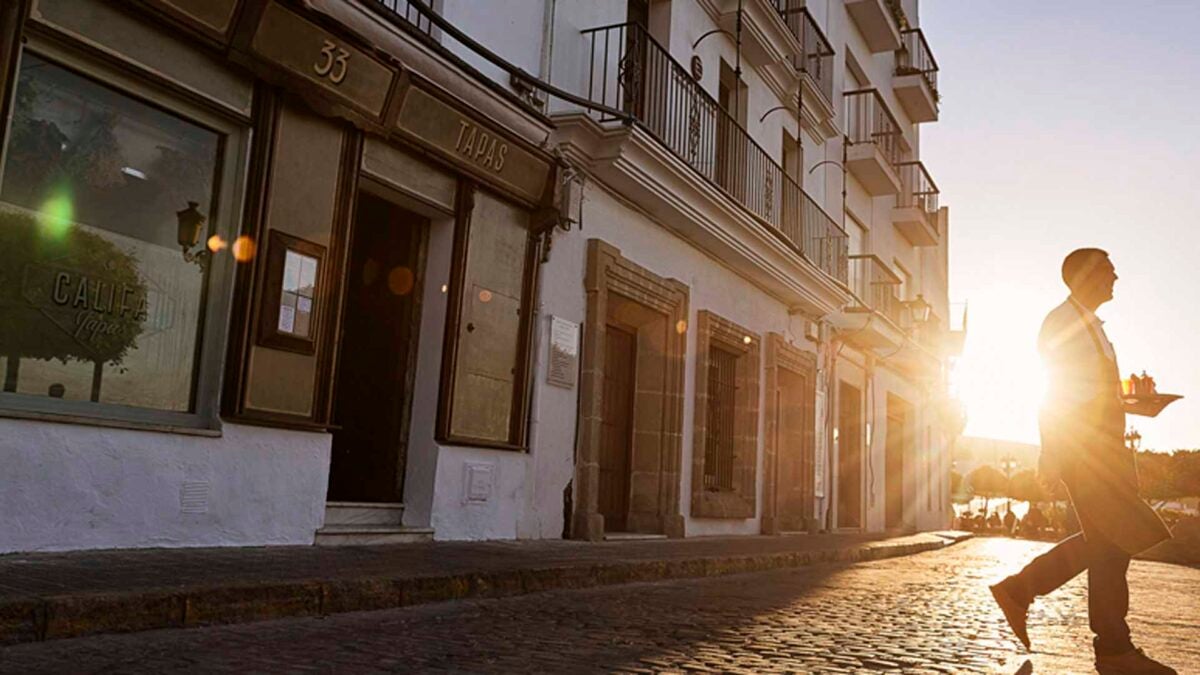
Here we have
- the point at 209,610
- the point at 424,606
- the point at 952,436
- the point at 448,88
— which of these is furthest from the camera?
the point at 952,436

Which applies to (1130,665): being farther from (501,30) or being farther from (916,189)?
(916,189)

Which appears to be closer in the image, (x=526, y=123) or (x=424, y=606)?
(x=424, y=606)

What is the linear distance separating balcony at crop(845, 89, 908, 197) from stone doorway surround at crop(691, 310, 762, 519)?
268 inches

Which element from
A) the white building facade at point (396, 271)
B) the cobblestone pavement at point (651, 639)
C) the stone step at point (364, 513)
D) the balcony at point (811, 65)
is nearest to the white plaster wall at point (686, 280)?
the white building facade at point (396, 271)

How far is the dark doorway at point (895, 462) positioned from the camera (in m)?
24.7

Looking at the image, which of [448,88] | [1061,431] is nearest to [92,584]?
[1061,431]

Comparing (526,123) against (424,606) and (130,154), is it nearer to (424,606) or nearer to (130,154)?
(130,154)

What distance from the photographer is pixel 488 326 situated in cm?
925

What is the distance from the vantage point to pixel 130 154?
625 centimetres

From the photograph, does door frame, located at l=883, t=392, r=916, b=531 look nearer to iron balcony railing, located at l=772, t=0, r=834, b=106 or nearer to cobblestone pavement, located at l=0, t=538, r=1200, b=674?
iron balcony railing, located at l=772, t=0, r=834, b=106

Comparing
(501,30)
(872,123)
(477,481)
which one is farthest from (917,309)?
(477,481)

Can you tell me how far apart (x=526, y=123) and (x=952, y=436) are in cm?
2499

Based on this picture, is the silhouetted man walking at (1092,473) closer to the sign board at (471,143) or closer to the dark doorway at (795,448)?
the sign board at (471,143)

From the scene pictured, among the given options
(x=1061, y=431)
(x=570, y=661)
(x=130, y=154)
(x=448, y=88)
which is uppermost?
(x=448, y=88)
